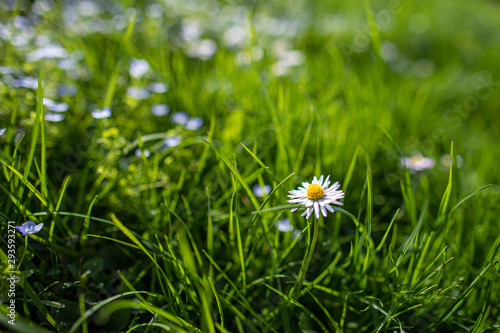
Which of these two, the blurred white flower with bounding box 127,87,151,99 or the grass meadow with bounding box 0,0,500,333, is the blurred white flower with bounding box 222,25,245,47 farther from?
the blurred white flower with bounding box 127,87,151,99

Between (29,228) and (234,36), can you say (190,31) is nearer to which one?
(234,36)

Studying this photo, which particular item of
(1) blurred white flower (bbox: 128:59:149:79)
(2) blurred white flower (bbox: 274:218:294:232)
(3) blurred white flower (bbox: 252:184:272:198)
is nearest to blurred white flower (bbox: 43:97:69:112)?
(1) blurred white flower (bbox: 128:59:149:79)

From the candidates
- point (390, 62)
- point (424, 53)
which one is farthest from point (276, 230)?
point (424, 53)

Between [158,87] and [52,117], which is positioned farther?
[158,87]

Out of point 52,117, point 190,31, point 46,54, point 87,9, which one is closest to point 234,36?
point 190,31

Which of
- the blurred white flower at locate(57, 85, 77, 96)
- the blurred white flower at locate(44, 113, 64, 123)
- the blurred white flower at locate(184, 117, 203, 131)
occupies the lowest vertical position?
the blurred white flower at locate(44, 113, 64, 123)
